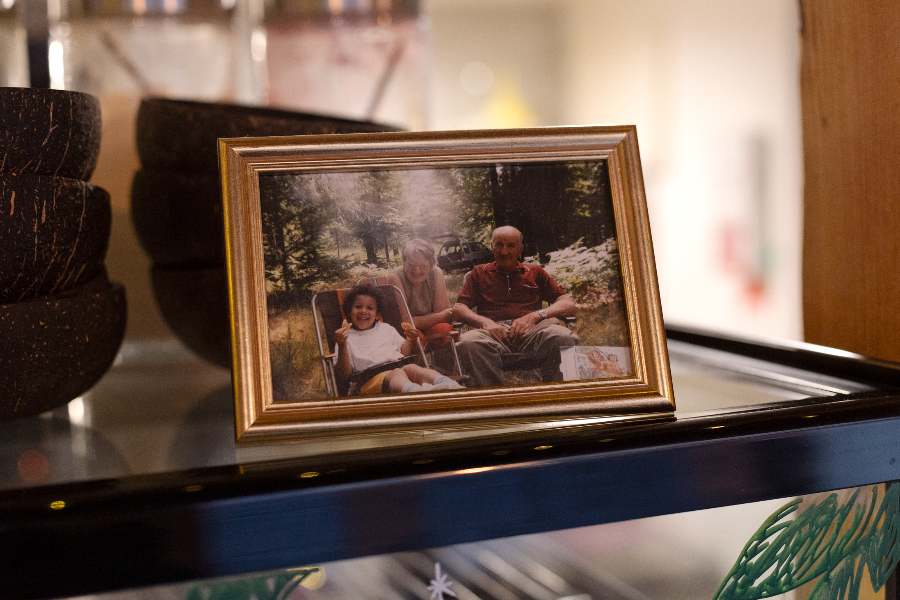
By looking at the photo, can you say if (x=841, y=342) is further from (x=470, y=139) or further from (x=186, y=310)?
(x=186, y=310)

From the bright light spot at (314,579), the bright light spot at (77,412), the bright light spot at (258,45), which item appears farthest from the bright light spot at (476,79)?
the bright light spot at (314,579)

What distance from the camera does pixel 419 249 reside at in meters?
0.33

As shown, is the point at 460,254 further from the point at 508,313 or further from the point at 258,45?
the point at 258,45

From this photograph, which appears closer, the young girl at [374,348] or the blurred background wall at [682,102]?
the young girl at [374,348]

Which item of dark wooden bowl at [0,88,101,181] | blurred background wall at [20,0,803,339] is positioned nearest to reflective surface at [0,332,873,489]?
dark wooden bowl at [0,88,101,181]

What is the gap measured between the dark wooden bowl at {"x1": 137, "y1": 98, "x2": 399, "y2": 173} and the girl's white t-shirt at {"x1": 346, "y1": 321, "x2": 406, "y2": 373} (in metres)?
0.14

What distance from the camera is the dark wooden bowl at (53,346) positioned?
0.31 metres

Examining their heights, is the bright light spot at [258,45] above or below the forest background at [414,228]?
above

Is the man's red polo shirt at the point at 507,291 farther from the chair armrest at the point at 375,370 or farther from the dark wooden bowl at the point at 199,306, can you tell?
the dark wooden bowl at the point at 199,306

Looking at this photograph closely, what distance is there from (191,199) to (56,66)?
271 mm

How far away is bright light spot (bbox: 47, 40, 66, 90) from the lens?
58 cm

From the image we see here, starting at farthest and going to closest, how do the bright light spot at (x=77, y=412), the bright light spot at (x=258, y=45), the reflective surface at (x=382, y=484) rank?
1. the bright light spot at (x=258, y=45)
2. the bright light spot at (x=77, y=412)
3. the reflective surface at (x=382, y=484)

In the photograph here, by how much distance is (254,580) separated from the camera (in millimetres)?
272

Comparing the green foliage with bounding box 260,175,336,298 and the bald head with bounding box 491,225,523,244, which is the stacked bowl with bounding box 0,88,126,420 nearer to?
the green foliage with bounding box 260,175,336,298
